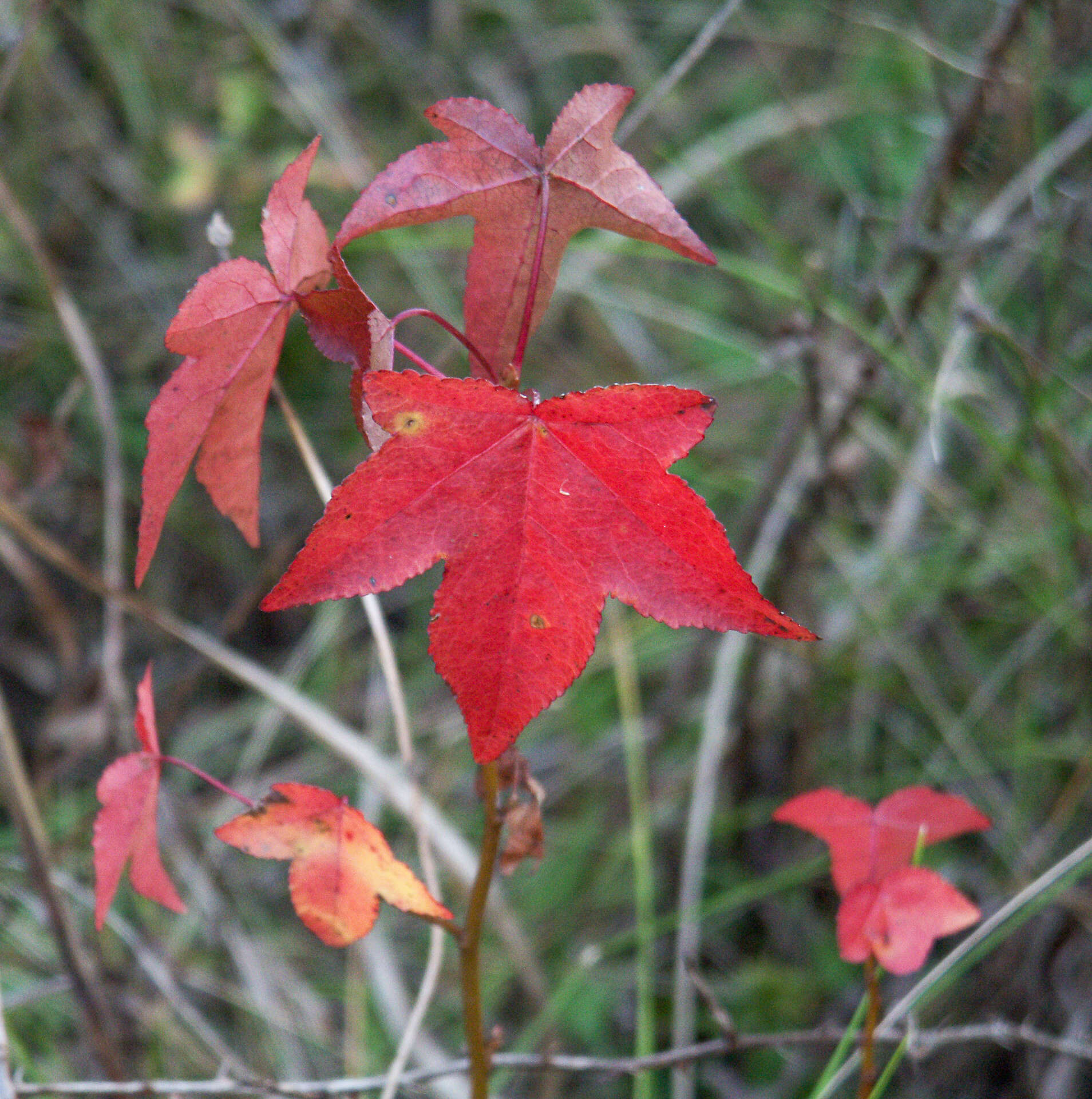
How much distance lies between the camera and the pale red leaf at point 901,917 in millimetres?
632

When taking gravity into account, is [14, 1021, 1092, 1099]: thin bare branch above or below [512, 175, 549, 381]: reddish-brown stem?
below

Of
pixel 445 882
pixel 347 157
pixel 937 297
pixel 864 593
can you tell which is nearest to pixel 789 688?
pixel 864 593

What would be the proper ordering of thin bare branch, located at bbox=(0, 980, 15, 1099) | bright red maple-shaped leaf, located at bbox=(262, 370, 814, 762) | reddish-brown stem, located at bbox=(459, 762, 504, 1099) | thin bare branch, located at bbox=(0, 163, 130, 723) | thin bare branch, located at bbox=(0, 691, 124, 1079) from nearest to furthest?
bright red maple-shaped leaf, located at bbox=(262, 370, 814, 762)
reddish-brown stem, located at bbox=(459, 762, 504, 1099)
thin bare branch, located at bbox=(0, 980, 15, 1099)
thin bare branch, located at bbox=(0, 691, 124, 1079)
thin bare branch, located at bbox=(0, 163, 130, 723)

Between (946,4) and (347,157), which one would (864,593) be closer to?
(347,157)

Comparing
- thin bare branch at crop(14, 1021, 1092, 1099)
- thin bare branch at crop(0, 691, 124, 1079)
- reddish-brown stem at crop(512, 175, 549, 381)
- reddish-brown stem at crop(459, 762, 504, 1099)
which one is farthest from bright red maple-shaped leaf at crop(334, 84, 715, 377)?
thin bare branch at crop(0, 691, 124, 1079)

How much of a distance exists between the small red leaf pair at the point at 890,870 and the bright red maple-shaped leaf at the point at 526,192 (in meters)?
0.40

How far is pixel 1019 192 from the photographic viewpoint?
134 cm

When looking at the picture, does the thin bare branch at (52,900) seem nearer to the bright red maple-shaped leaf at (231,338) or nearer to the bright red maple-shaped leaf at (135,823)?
the bright red maple-shaped leaf at (135,823)

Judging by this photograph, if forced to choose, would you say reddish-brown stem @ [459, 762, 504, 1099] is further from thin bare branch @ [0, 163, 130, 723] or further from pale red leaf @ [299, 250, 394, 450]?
thin bare branch @ [0, 163, 130, 723]

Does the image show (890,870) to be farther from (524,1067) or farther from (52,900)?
(52,900)

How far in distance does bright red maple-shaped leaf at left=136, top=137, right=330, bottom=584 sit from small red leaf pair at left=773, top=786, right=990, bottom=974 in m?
0.45

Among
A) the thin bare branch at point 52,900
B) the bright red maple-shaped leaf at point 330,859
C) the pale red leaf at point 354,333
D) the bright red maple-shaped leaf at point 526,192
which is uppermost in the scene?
the bright red maple-shaped leaf at point 526,192

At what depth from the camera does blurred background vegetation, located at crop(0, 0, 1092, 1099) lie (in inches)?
46.3

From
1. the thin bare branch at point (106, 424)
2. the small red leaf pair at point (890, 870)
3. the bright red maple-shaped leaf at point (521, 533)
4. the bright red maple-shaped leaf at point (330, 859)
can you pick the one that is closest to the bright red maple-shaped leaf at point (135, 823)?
the bright red maple-shaped leaf at point (330, 859)
